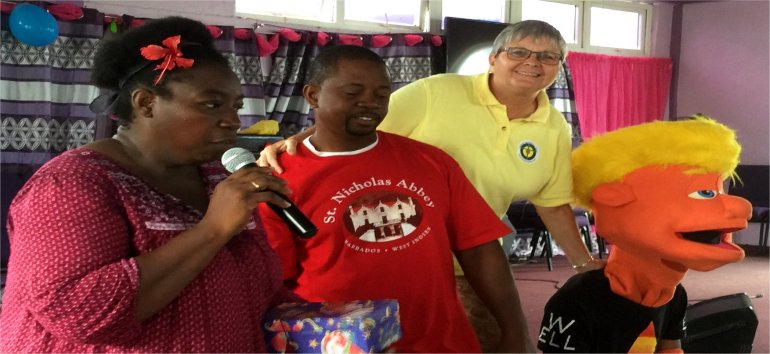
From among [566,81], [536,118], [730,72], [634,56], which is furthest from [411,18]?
[536,118]

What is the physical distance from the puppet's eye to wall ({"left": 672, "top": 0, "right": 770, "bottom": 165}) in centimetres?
825

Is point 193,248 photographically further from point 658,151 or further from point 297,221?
point 658,151

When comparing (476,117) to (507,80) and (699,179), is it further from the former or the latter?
(699,179)

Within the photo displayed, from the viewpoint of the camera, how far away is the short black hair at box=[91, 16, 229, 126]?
51.6 inches

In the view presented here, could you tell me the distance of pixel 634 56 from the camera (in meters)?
9.98

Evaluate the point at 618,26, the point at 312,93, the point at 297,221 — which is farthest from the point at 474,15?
the point at 297,221

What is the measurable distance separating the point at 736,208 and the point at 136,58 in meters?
1.70

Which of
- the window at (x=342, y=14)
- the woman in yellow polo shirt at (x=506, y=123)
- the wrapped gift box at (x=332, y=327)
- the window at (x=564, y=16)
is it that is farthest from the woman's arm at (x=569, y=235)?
the window at (x=564, y=16)

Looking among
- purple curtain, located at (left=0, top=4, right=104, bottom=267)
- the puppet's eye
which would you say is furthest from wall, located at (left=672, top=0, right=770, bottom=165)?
the puppet's eye

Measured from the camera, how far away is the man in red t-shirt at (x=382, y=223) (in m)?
1.80

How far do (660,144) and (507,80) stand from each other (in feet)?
1.60

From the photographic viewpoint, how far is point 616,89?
962cm

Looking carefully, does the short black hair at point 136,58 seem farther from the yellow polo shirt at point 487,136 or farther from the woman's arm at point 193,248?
the yellow polo shirt at point 487,136

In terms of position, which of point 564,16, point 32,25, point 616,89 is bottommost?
point 616,89
